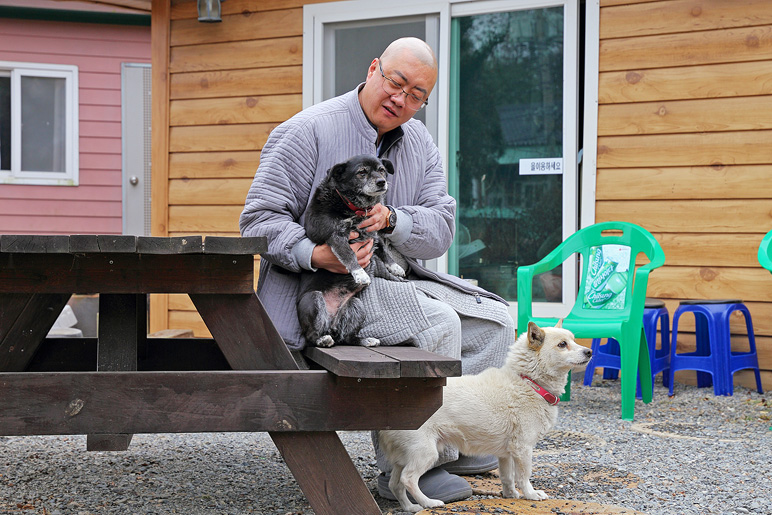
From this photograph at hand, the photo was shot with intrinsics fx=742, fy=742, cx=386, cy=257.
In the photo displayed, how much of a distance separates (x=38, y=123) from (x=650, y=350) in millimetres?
7394

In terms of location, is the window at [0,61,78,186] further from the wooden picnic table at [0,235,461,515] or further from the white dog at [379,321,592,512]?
the white dog at [379,321,592,512]

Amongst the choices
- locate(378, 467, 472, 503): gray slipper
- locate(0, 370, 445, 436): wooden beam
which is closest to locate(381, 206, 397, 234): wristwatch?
locate(0, 370, 445, 436): wooden beam

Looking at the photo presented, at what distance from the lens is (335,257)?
7.80ft

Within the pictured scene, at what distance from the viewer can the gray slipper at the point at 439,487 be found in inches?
96.4

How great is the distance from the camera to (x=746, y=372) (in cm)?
473

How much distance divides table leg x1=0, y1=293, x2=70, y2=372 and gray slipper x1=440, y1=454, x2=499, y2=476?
1.48 metres

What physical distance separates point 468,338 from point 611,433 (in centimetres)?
137

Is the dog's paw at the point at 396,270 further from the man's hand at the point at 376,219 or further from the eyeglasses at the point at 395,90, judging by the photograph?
the eyeglasses at the point at 395,90

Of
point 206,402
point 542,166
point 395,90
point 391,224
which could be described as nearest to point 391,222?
point 391,224

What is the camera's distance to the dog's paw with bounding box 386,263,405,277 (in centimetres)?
262

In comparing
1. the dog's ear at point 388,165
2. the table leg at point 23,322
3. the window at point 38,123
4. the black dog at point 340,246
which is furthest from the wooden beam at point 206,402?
the window at point 38,123

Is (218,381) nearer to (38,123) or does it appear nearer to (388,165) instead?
(388,165)

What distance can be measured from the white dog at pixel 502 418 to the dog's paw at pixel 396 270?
434 millimetres

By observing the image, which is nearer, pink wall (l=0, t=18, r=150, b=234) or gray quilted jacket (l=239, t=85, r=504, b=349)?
gray quilted jacket (l=239, t=85, r=504, b=349)
